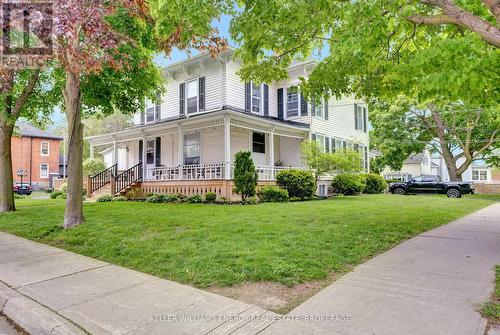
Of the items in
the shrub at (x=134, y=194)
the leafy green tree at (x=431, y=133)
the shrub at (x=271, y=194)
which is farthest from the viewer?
the leafy green tree at (x=431, y=133)

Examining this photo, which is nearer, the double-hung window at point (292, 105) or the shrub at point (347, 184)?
the shrub at point (347, 184)

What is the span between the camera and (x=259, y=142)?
19469mm

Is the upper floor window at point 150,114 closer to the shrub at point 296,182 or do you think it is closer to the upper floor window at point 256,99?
the upper floor window at point 256,99

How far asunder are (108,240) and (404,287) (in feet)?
18.1

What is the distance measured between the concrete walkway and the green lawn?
17.2 inches

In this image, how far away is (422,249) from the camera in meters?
5.98

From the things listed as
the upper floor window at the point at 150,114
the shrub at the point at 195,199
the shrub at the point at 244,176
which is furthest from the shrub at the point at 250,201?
the upper floor window at the point at 150,114

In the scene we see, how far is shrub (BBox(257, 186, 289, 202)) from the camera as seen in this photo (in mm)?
15391

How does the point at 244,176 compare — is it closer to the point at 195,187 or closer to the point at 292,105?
the point at 195,187

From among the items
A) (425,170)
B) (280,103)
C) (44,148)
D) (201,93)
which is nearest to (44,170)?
(44,148)

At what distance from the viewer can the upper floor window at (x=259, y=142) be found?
63.0ft

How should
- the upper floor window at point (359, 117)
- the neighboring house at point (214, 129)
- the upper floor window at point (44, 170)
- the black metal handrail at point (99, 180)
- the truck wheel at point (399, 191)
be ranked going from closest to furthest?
1. the neighboring house at point (214, 129)
2. the black metal handrail at point (99, 180)
3. the truck wheel at point (399, 191)
4. the upper floor window at point (359, 117)
5. the upper floor window at point (44, 170)

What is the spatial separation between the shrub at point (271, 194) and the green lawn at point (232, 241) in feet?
17.5

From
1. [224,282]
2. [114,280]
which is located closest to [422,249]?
[224,282]
